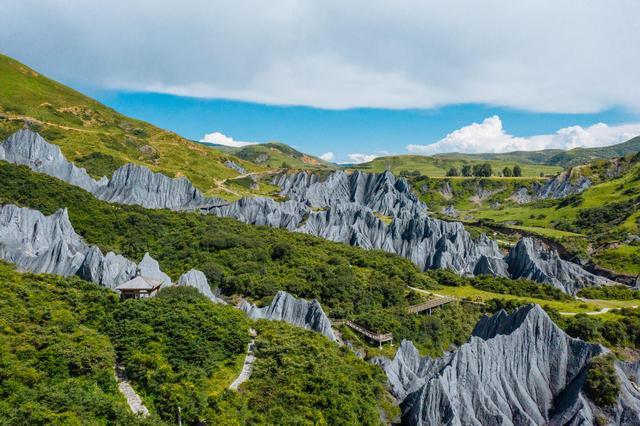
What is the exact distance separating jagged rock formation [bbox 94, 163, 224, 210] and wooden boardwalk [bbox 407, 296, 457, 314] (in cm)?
6537

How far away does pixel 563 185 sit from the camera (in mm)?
154375

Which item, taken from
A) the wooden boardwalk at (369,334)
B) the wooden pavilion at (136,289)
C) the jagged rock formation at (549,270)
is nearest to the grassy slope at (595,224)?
the jagged rock formation at (549,270)

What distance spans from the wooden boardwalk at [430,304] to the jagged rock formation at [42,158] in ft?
241

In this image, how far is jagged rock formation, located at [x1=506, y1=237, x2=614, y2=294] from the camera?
229 feet

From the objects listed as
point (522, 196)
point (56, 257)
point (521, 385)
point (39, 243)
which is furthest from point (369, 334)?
point (522, 196)

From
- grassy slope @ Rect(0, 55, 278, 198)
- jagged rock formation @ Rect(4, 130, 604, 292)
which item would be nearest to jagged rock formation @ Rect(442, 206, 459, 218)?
jagged rock formation @ Rect(4, 130, 604, 292)

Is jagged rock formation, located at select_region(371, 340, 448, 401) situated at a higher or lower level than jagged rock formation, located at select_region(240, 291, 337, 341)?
lower

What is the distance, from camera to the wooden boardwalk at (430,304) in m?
53.6

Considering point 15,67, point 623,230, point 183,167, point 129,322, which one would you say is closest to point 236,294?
point 129,322

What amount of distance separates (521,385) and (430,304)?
25.7 m

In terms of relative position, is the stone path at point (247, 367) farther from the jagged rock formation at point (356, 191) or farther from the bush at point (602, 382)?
the jagged rock formation at point (356, 191)

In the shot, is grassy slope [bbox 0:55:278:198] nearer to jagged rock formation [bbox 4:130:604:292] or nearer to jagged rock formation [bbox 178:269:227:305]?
jagged rock formation [bbox 4:130:604:292]

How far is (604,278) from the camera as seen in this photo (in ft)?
239

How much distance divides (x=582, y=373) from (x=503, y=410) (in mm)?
5391
